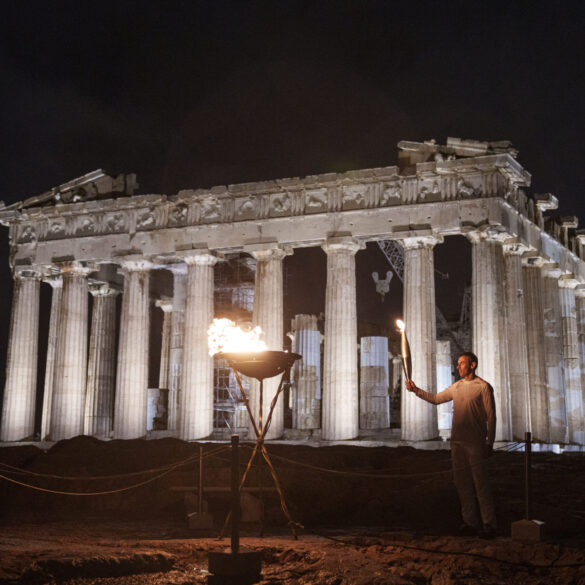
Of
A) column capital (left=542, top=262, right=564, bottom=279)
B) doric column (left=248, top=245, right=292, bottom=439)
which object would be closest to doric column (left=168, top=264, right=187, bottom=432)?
doric column (left=248, top=245, right=292, bottom=439)

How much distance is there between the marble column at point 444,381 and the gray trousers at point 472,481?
24.3m

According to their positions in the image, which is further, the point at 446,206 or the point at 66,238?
the point at 66,238

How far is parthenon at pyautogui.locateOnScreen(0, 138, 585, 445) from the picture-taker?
97.0 feet

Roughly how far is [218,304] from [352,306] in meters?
15.3

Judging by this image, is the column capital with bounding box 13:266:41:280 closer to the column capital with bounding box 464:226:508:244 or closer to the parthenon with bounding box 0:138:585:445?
the parthenon with bounding box 0:138:585:445

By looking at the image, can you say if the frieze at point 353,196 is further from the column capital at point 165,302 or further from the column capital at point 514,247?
the column capital at point 165,302

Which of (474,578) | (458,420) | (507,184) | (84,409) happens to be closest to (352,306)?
(507,184)

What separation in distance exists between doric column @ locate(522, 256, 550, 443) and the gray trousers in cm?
2040

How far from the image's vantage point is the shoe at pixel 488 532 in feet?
39.2

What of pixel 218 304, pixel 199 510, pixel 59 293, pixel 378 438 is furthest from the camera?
pixel 218 304

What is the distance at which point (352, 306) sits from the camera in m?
31.1

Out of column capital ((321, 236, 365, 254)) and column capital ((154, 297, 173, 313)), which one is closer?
column capital ((321, 236, 365, 254))

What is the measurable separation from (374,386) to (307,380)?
3.27 meters

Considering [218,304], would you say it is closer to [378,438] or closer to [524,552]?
[378,438]
